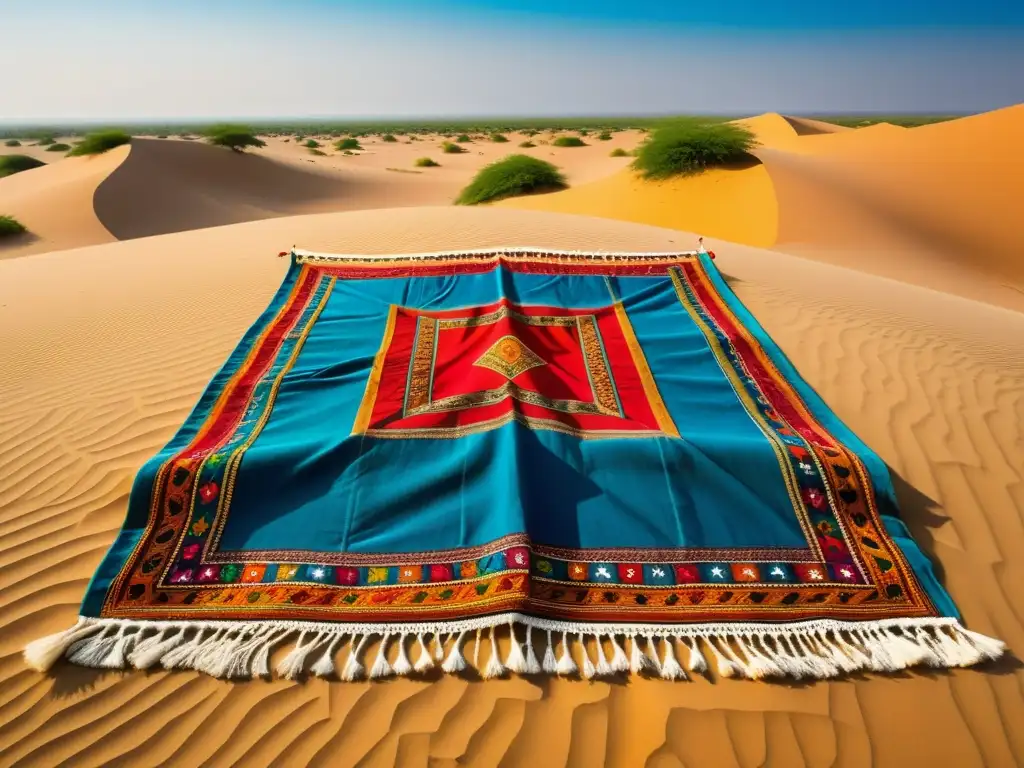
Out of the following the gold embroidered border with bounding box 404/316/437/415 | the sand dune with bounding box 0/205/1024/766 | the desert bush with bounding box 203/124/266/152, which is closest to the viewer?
the sand dune with bounding box 0/205/1024/766

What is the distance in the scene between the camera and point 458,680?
7.45ft

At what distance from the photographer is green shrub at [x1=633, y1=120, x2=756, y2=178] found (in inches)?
574

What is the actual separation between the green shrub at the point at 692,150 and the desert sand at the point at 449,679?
6865mm

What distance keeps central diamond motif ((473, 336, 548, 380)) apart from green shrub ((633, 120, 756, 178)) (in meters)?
12.7

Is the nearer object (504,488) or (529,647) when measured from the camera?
(529,647)

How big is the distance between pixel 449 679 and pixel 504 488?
942 mm

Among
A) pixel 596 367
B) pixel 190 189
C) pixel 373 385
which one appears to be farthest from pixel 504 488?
pixel 190 189

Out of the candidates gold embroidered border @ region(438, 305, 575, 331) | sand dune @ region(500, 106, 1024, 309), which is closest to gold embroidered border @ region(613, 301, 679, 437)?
gold embroidered border @ region(438, 305, 575, 331)

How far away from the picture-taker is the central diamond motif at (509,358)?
3.84 meters

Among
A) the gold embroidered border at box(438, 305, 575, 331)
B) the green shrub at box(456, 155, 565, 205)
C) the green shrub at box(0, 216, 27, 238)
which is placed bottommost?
the green shrub at box(0, 216, 27, 238)

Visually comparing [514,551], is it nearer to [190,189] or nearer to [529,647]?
[529,647]

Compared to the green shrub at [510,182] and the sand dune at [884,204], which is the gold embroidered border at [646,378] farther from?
the green shrub at [510,182]

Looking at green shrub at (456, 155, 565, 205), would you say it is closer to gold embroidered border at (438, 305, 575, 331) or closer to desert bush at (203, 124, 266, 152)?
desert bush at (203, 124, 266, 152)

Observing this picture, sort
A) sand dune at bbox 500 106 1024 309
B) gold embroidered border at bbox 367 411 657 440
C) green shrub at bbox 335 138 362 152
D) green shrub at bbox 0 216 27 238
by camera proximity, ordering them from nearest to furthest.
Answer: gold embroidered border at bbox 367 411 657 440, sand dune at bbox 500 106 1024 309, green shrub at bbox 0 216 27 238, green shrub at bbox 335 138 362 152
